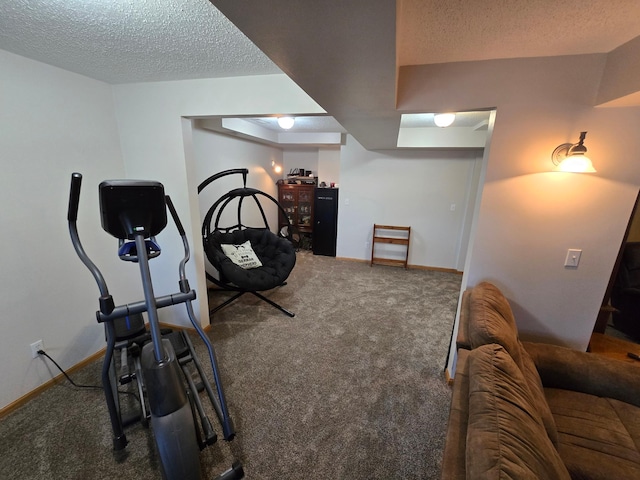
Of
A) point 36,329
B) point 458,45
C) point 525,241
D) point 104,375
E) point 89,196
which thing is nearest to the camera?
point 458,45

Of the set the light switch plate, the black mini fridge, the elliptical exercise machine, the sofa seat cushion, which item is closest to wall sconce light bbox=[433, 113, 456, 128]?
the light switch plate

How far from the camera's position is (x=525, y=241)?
1.71 metres

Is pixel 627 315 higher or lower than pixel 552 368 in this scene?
lower

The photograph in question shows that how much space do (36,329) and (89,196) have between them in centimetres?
103

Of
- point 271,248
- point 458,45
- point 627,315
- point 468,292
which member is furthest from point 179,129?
point 627,315

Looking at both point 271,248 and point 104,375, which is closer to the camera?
point 104,375

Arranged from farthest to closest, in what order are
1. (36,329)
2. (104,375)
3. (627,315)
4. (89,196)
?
(627,315)
(89,196)
(36,329)
(104,375)

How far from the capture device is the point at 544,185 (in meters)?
1.59

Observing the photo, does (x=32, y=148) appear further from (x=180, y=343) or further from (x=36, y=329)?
(x=180, y=343)

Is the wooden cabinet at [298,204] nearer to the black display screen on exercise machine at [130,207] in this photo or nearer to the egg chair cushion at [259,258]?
the egg chair cushion at [259,258]

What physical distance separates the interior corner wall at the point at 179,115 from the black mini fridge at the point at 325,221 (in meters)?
2.88

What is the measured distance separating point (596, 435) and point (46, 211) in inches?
138

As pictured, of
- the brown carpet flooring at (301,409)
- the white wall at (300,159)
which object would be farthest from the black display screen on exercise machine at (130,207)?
the white wall at (300,159)

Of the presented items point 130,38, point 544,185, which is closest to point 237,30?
point 130,38
